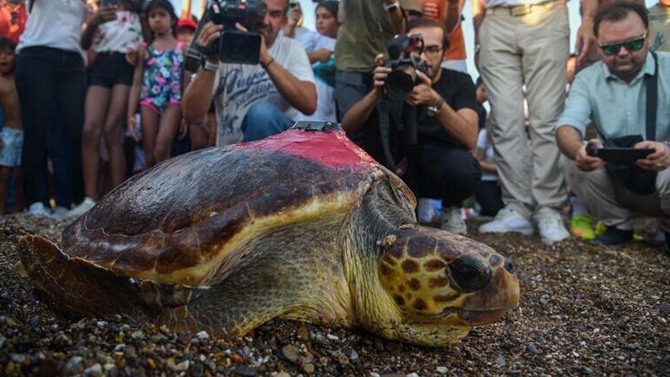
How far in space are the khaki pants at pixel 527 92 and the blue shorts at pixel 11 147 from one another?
3216 millimetres

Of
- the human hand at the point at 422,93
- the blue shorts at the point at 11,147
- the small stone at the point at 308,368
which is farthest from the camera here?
the blue shorts at the point at 11,147

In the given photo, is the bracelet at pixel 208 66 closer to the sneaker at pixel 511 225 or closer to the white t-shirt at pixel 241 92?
the white t-shirt at pixel 241 92

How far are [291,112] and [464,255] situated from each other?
6.52 ft

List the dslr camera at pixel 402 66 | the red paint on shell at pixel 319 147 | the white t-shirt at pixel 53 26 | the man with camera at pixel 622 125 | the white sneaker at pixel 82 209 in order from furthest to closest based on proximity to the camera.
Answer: the white t-shirt at pixel 53 26
the white sneaker at pixel 82 209
the man with camera at pixel 622 125
the dslr camera at pixel 402 66
the red paint on shell at pixel 319 147

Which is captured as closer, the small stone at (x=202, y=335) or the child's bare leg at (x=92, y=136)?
the small stone at (x=202, y=335)

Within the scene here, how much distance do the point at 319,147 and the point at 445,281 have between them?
1.64 ft

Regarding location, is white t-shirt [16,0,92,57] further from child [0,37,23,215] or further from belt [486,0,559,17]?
belt [486,0,559,17]

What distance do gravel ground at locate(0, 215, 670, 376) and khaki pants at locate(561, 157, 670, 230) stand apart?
1.12 metres

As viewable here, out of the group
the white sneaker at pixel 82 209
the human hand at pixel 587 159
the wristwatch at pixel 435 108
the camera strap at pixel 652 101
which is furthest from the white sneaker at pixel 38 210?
the camera strap at pixel 652 101

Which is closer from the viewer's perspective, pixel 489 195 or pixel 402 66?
pixel 402 66

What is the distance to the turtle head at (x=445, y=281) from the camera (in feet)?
4.05

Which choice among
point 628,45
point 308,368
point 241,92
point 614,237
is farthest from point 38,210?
point 628,45

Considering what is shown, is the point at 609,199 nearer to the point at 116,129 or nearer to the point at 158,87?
the point at 158,87

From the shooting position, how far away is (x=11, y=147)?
159 inches
